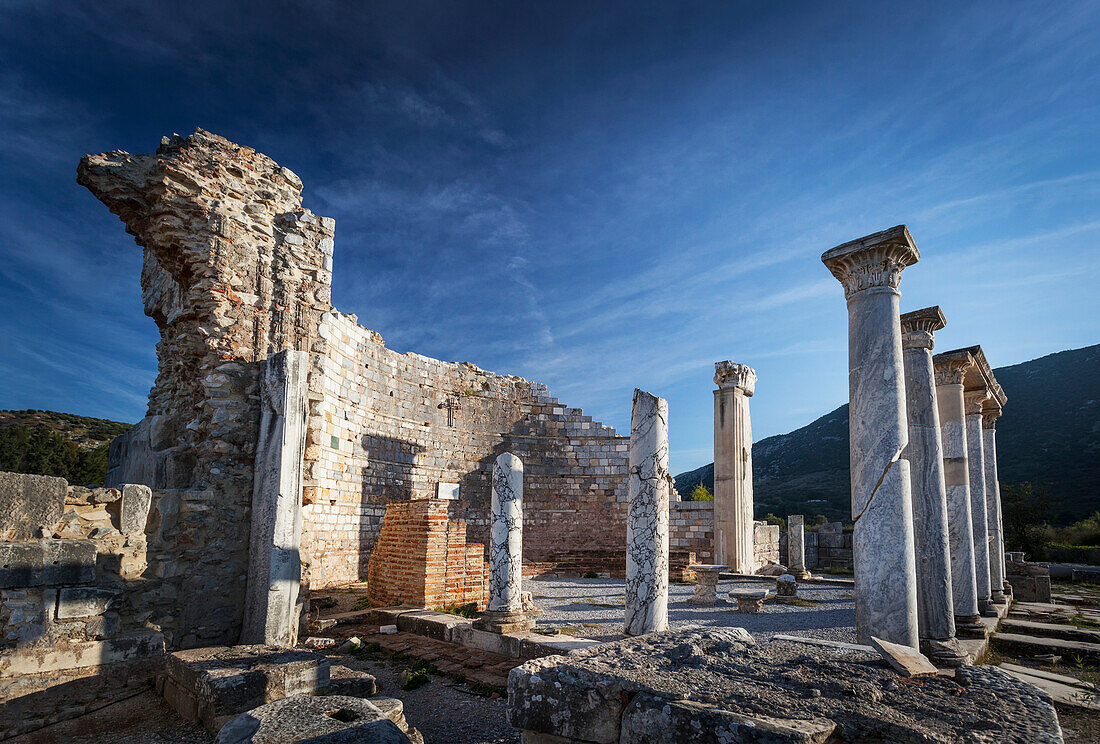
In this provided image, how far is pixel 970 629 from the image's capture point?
7965 millimetres

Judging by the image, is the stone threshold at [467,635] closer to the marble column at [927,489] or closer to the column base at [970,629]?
the marble column at [927,489]

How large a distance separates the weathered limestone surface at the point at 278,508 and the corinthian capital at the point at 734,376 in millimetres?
12707

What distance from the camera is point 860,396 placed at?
21.7 ft

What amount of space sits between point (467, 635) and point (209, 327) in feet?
17.1

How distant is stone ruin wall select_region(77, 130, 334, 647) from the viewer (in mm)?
6762

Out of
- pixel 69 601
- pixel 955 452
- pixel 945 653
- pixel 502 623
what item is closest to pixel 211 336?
pixel 69 601

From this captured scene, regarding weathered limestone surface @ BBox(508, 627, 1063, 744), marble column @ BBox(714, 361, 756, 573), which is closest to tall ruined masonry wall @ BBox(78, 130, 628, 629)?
weathered limestone surface @ BBox(508, 627, 1063, 744)

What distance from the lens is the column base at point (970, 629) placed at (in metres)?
7.94

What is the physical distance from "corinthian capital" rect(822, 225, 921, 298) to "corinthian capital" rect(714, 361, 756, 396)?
10.2m

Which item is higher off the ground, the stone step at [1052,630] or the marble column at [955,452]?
the marble column at [955,452]

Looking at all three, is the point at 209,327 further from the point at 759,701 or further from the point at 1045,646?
the point at 1045,646

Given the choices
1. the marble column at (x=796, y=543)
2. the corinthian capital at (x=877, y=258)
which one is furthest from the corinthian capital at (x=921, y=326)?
the marble column at (x=796, y=543)

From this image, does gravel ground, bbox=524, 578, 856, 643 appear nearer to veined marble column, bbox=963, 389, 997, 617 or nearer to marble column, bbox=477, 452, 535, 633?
marble column, bbox=477, 452, 535, 633

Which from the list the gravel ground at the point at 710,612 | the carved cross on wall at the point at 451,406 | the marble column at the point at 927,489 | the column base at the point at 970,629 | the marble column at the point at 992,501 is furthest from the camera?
the carved cross on wall at the point at 451,406
